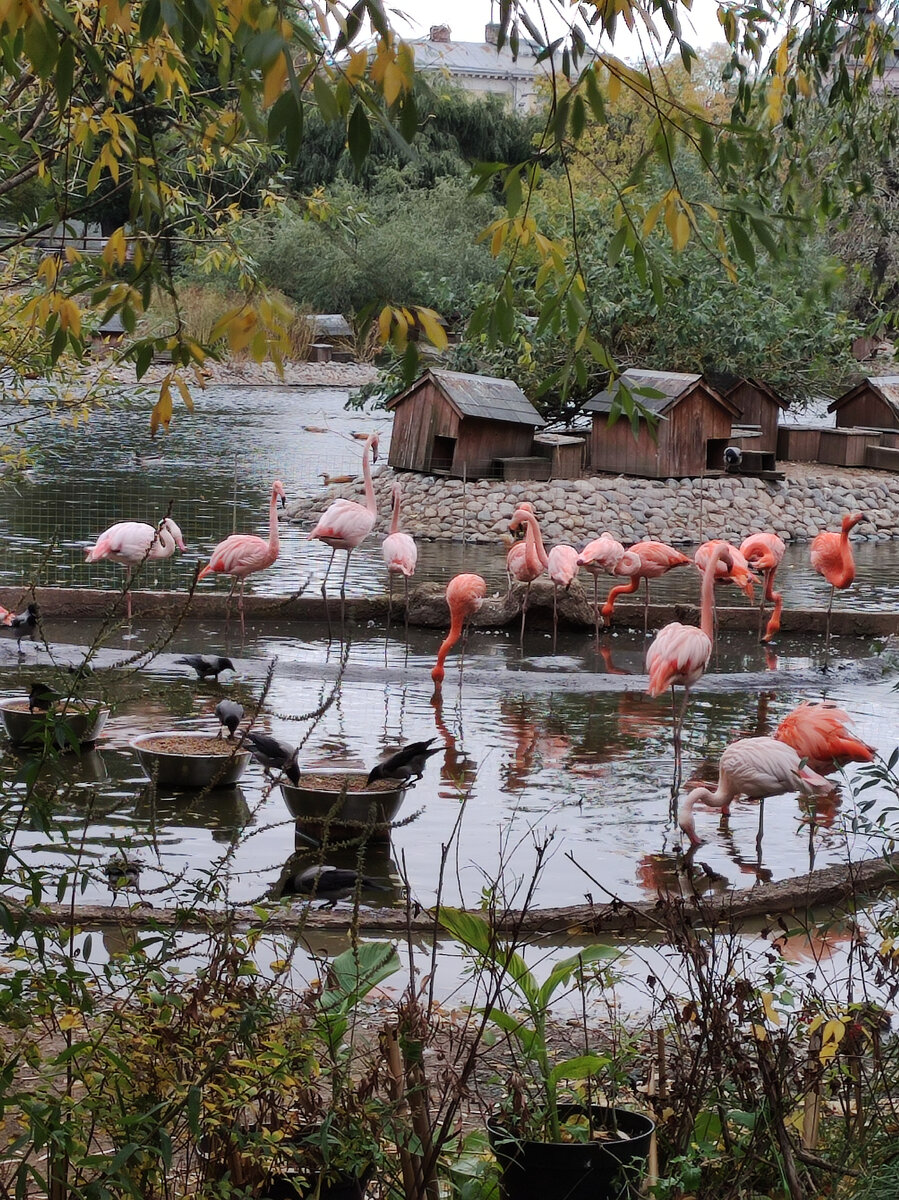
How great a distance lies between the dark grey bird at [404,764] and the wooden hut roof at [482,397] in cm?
1320

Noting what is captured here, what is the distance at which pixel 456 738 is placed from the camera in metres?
8.64

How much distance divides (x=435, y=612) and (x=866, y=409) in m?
15.0

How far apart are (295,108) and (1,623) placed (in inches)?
335

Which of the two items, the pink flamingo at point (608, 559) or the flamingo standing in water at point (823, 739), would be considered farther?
the pink flamingo at point (608, 559)

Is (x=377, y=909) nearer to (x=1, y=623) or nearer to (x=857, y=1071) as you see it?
(x=857, y=1071)

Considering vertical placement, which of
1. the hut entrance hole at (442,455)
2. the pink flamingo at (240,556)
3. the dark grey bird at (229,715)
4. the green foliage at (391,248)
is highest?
the green foliage at (391,248)

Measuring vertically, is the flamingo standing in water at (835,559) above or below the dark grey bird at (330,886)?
above

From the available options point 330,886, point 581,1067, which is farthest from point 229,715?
point 581,1067

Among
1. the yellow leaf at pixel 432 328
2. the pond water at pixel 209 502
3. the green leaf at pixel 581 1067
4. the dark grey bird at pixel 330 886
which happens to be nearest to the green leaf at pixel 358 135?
the yellow leaf at pixel 432 328

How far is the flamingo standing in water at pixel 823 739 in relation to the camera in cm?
680

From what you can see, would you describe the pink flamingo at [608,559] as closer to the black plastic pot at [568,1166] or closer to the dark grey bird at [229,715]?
the dark grey bird at [229,715]

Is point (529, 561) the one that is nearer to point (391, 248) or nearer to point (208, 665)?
point (208, 665)

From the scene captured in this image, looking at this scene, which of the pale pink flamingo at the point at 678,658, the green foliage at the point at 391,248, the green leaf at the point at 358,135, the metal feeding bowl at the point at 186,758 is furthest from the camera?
the green foliage at the point at 391,248

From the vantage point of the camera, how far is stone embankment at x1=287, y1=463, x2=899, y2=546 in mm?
18688
